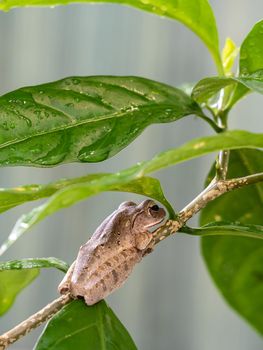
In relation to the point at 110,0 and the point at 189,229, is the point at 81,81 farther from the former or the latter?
the point at 189,229

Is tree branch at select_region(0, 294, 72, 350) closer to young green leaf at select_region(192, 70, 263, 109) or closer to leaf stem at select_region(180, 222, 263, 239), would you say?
leaf stem at select_region(180, 222, 263, 239)

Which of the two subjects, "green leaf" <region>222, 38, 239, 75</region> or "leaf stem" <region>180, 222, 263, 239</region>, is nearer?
"leaf stem" <region>180, 222, 263, 239</region>

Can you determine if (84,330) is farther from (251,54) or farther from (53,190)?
(251,54)

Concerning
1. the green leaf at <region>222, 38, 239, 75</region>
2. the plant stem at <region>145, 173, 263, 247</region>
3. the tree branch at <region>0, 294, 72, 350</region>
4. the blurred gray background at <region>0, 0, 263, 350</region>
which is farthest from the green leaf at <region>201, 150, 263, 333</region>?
the blurred gray background at <region>0, 0, 263, 350</region>

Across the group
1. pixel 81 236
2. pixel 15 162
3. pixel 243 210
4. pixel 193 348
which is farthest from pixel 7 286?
pixel 193 348

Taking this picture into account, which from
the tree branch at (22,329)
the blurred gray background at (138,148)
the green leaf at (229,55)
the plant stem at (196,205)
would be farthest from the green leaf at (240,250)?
the blurred gray background at (138,148)

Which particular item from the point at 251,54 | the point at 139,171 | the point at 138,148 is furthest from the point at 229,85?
the point at 138,148

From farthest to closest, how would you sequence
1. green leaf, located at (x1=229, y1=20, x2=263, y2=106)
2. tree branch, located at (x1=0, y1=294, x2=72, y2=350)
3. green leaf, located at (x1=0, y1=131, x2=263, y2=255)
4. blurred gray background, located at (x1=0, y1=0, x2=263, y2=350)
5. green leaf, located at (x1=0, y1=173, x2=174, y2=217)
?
blurred gray background, located at (x1=0, y1=0, x2=263, y2=350) < green leaf, located at (x1=229, y1=20, x2=263, y2=106) < tree branch, located at (x1=0, y1=294, x2=72, y2=350) < green leaf, located at (x1=0, y1=173, x2=174, y2=217) < green leaf, located at (x1=0, y1=131, x2=263, y2=255)
